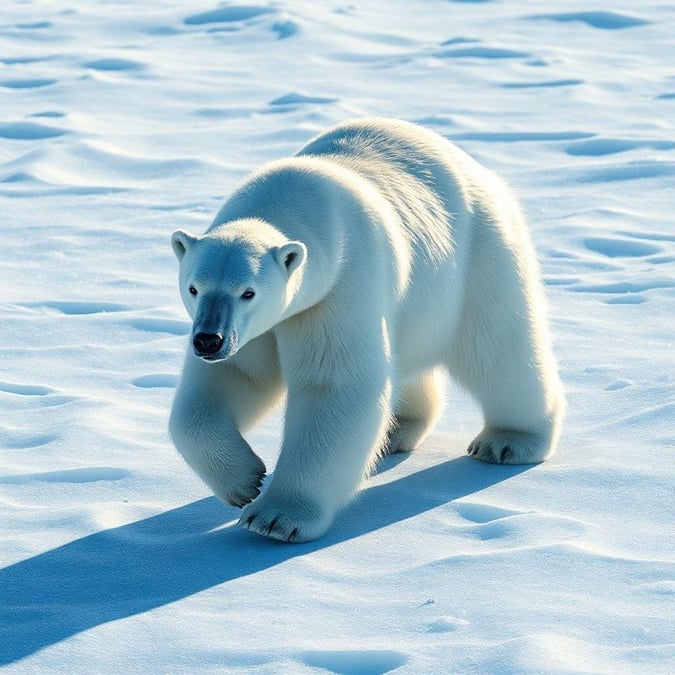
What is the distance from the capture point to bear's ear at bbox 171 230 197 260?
360 centimetres

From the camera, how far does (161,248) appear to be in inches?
274

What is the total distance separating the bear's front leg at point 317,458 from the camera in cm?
368

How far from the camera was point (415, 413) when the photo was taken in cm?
459

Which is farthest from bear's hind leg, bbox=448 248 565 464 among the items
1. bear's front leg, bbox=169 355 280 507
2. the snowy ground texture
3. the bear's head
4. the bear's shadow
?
the bear's head

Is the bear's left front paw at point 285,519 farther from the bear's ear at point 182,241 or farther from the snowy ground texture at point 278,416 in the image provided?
the bear's ear at point 182,241

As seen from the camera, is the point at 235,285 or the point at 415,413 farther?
the point at 415,413

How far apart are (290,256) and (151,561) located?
827mm

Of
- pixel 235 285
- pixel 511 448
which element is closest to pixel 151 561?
pixel 235 285

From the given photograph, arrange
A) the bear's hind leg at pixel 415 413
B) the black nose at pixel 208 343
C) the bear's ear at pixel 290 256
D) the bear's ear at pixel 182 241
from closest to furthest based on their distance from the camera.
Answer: the black nose at pixel 208 343, the bear's ear at pixel 290 256, the bear's ear at pixel 182 241, the bear's hind leg at pixel 415 413

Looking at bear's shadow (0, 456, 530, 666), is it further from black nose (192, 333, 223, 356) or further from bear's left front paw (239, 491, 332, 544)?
black nose (192, 333, 223, 356)

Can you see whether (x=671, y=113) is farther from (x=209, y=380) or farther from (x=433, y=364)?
(x=209, y=380)

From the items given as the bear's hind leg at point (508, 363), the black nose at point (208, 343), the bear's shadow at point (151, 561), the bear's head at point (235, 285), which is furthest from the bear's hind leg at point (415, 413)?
the black nose at point (208, 343)

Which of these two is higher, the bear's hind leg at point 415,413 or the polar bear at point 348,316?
the polar bear at point 348,316

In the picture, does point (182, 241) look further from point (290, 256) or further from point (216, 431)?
point (216, 431)
